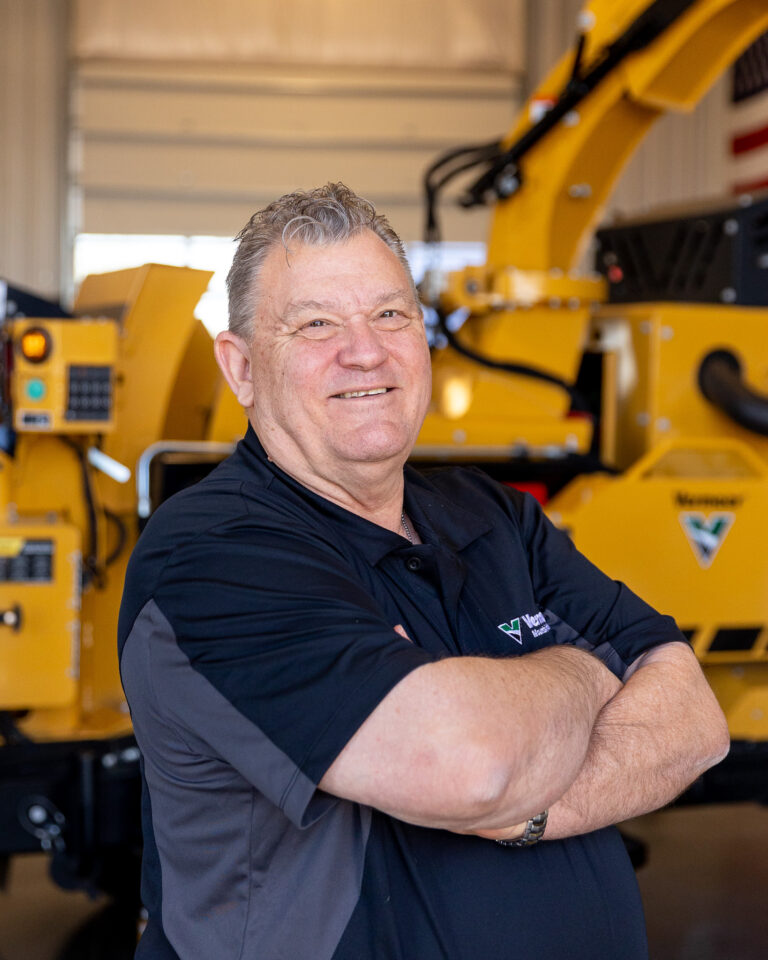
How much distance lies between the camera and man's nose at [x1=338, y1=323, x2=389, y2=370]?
4.74 ft

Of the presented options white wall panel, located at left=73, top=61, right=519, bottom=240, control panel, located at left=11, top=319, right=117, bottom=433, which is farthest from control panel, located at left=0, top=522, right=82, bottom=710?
white wall panel, located at left=73, top=61, right=519, bottom=240

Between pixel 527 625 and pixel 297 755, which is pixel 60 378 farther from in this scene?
pixel 297 755

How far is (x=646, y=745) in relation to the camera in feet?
4.55

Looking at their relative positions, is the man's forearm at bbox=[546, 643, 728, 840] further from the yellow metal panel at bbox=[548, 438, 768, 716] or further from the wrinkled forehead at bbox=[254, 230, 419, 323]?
the yellow metal panel at bbox=[548, 438, 768, 716]

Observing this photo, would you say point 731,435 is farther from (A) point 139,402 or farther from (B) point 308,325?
(B) point 308,325

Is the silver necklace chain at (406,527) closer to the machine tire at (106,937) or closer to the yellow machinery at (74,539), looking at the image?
the yellow machinery at (74,539)

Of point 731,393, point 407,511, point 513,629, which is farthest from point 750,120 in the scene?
point 513,629

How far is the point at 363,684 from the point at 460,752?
12 centimetres

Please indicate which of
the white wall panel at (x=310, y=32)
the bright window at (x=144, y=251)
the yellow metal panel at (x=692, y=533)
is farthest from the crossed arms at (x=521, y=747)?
the white wall panel at (x=310, y=32)

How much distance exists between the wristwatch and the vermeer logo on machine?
6.34ft

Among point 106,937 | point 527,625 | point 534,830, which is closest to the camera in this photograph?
point 534,830

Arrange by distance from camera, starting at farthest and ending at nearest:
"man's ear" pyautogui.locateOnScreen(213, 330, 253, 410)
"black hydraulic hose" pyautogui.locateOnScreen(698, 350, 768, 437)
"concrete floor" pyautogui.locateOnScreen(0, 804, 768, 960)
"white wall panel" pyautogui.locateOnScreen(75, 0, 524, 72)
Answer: "white wall panel" pyautogui.locateOnScreen(75, 0, 524, 72), "black hydraulic hose" pyautogui.locateOnScreen(698, 350, 768, 437), "concrete floor" pyautogui.locateOnScreen(0, 804, 768, 960), "man's ear" pyautogui.locateOnScreen(213, 330, 253, 410)

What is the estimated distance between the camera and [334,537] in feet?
4.55

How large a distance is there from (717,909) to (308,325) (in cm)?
241
